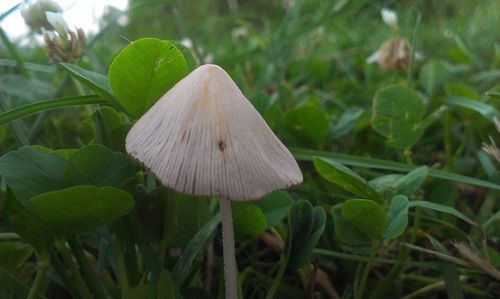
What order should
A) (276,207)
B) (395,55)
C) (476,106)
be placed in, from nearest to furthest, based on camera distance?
(276,207) < (476,106) < (395,55)

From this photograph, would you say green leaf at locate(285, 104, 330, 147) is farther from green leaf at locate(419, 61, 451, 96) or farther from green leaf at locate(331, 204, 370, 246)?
green leaf at locate(419, 61, 451, 96)

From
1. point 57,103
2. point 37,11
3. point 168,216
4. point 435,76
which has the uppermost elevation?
point 37,11

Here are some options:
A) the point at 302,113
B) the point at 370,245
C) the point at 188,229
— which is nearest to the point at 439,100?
the point at 302,113

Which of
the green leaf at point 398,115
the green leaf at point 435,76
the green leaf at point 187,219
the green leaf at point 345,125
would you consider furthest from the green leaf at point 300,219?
the green leaf at point 435,76

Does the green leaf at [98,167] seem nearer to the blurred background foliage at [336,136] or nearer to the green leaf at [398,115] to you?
the blurred background foliage at [336,136]

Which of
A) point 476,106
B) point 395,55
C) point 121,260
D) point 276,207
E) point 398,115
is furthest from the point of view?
point 395,55

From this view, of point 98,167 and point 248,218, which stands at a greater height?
point 98,167

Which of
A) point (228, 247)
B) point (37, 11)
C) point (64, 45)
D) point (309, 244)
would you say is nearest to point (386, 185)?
point (309, 244)

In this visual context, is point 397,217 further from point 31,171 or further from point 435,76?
point 435,76
